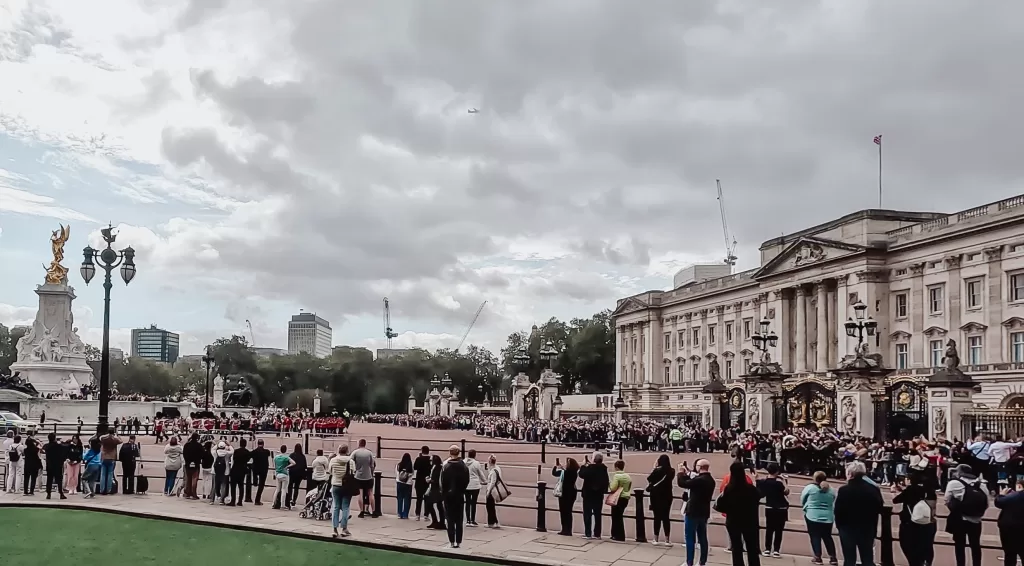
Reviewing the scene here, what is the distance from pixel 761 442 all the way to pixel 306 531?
1987 centimetres

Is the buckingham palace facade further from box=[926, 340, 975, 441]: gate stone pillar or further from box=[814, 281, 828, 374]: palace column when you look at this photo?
box=[926, 340, 975, 441]: gate stone pillar

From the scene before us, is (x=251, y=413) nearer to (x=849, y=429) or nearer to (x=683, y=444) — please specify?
(x=683, y=444)

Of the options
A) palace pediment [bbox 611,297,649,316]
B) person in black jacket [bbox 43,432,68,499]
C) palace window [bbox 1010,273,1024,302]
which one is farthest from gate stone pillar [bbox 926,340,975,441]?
palace pediment [bbox 611,297,649,316]

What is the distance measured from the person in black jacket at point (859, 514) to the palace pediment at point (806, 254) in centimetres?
5987

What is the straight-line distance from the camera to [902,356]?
6506 centimetres

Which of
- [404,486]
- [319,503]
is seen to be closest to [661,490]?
[404,486]

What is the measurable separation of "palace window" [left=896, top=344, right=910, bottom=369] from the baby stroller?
56.6 metres

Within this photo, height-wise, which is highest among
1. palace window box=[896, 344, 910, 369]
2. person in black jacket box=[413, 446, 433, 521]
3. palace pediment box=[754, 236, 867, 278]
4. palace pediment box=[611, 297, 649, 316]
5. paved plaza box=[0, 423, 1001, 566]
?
palace pediment box=[754, 236, 867, 278]

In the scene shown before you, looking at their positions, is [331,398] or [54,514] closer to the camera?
[54,514]

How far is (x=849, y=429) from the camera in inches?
1227

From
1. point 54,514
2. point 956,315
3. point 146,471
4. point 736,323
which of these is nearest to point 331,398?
point 736,323

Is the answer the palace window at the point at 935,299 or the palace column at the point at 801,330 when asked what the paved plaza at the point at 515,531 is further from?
the palace column at the point at 801,330

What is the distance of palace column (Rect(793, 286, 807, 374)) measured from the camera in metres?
75.0

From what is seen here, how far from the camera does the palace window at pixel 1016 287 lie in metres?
54.6
